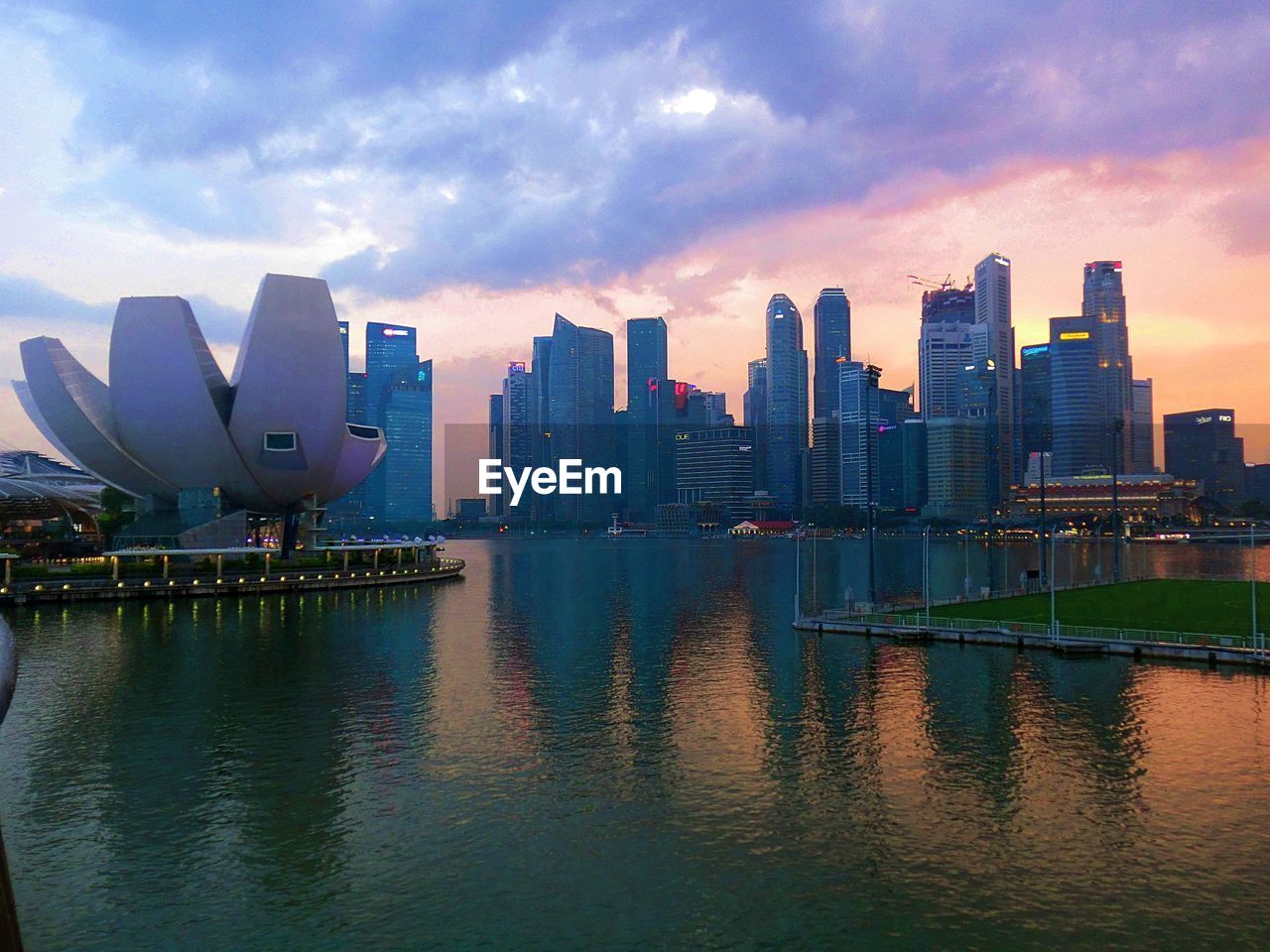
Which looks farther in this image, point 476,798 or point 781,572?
point 781,572

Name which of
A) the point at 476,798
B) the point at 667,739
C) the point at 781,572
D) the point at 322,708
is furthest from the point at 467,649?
the point at 781,572

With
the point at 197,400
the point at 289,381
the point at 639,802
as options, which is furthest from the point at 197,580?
the point at 639,802

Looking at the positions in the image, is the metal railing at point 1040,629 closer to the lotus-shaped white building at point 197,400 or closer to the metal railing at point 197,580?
the metal railing at point 197,580

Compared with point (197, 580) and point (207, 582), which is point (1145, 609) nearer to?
point (207, 582)

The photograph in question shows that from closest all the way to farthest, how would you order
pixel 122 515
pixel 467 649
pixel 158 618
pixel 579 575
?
pixel 467 649 < pixel 158 618 < pixel 122 515 < pixel 579 575

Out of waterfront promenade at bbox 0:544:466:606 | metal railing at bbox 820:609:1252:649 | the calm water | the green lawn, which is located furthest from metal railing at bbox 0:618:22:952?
waterfront promenade at bbox 0:544:466:606

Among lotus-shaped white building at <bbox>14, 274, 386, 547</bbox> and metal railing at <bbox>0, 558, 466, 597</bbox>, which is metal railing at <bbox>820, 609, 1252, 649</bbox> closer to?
metal railing at <bbox>0, 558, 466, 597</bbox>

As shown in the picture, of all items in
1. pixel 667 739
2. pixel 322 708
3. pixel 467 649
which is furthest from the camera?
pixel 467 649

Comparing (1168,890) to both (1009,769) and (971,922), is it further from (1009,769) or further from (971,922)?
(1009,769)
